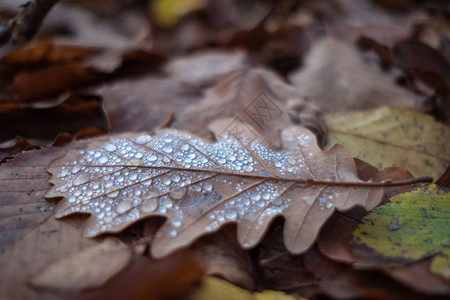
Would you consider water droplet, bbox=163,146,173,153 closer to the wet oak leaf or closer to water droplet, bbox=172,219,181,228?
the wet oak leaf

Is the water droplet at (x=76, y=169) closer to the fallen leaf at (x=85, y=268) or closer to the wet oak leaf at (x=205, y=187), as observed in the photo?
the wet oak leaf at (x=205, y=187)

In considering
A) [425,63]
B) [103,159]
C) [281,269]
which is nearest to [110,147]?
[103,159]

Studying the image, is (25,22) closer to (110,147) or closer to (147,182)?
(110,147)

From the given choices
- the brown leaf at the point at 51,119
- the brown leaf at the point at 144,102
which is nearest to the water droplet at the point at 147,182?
the brown leaf at the point at 144,102

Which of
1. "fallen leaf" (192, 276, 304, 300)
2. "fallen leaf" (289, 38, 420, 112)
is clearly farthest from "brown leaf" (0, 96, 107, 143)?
"fallen leaf" (289, 38, 420, 112)

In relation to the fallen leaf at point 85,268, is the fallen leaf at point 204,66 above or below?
above

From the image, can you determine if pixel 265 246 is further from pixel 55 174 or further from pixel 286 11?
pixel 286 11

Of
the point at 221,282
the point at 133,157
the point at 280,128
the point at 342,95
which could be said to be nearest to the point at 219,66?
the point at 342,95

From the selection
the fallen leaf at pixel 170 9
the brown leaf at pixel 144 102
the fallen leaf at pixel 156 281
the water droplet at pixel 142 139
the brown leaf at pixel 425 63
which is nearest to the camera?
the fallen leaf at pixel 156 281
